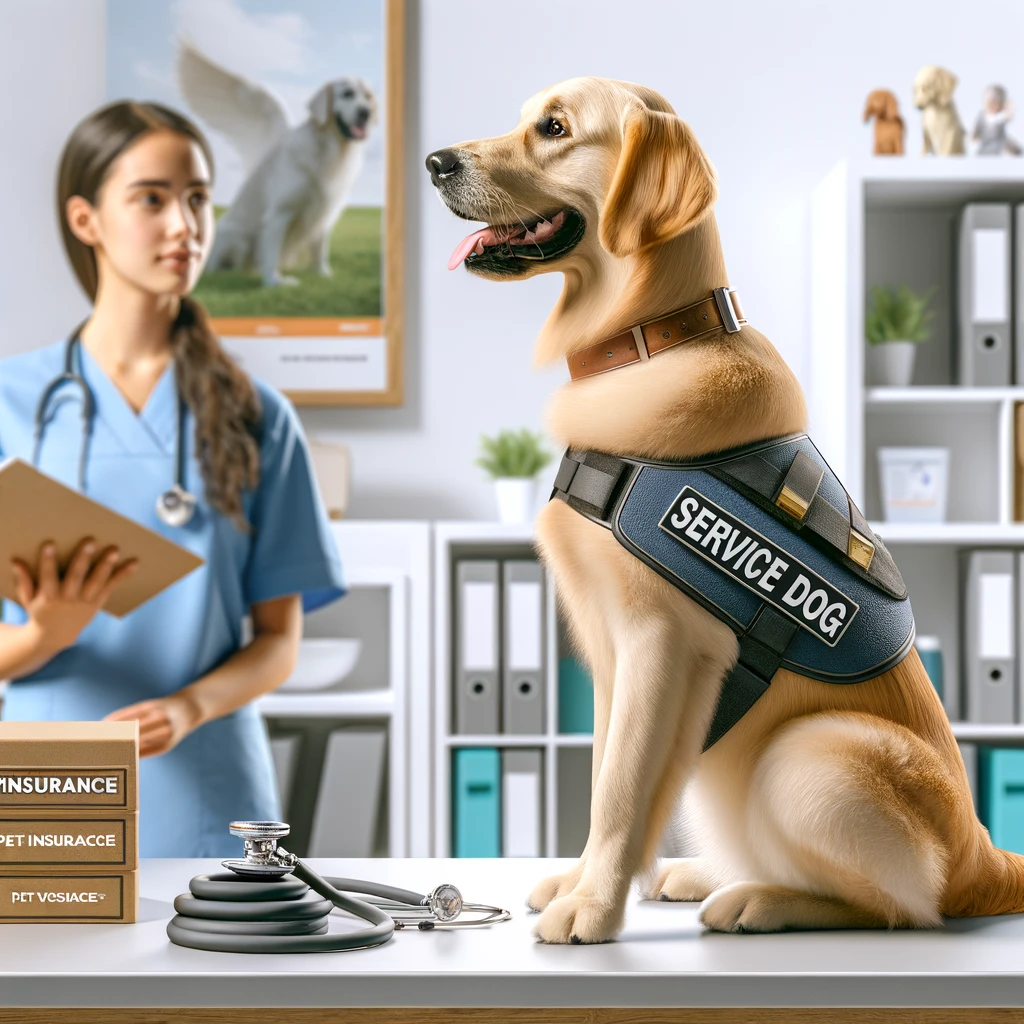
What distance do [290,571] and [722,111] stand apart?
1747mm

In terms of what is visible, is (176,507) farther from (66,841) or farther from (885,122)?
(885,122)

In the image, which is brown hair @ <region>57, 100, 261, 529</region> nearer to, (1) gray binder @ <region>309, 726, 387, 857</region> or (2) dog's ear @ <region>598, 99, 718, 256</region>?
(2) dog's ear @ <region>598, 99, 718, 256</region>

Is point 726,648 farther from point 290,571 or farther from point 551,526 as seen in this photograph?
point 290,571

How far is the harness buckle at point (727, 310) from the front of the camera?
0.66 m

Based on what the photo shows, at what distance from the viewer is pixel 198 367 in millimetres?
1450

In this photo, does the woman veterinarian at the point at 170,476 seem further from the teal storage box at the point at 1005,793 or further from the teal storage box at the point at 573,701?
the teal storage box at the point at 1005,793

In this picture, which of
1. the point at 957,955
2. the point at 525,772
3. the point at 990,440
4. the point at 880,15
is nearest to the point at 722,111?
the point at 880,15

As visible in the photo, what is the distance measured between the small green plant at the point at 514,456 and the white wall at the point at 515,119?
165 millimetres

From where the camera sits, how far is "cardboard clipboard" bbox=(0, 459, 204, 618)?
1097 mm

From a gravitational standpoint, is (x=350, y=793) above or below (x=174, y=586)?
below

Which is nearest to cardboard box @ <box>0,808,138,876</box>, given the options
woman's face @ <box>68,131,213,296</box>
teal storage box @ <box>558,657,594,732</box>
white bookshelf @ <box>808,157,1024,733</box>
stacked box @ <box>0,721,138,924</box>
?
stacked box @ <box>0,721,138,924</box>

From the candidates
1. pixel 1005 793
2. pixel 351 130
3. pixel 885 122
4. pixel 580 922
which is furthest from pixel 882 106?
pixel 580 922

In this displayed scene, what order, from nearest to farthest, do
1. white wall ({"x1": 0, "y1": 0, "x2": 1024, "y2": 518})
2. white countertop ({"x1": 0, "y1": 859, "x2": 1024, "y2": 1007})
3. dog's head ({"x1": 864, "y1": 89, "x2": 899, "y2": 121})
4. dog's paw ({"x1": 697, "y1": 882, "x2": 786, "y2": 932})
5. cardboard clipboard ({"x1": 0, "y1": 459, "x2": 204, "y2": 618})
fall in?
1. white countertop ({"x1": 0, "y1": 859, "x2": 1024, "y2": 1007})
2. dog's paw ({"x1": 697, "y1": 882, "x2": 786, "y2": 932})
3. cardboard clipboard ({"x1": 0, "y1": 459, "x2": 204, "y2": 618})
4. dog's head ({"x1": 864, "y1": 89, "x2": 899, "y2": 121})
5. white wall ({"x1": 0, "y1": 0, "x2": 1024, "y2": 518})

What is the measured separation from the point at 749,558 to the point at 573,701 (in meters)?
1.79
